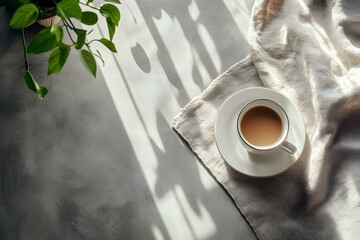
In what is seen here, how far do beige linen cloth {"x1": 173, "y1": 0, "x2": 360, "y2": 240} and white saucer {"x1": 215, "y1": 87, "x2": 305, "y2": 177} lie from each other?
1.2 inches

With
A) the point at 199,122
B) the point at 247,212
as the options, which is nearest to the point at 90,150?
the point at 199,122

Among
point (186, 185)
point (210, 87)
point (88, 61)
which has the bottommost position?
point (186, 185)

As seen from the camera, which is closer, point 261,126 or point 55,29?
point 55,29

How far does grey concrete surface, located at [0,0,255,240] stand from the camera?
0.90m

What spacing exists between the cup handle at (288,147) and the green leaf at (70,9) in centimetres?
42

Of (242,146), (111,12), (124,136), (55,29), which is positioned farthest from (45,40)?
(242,146)

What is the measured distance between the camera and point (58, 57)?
723 millimetres

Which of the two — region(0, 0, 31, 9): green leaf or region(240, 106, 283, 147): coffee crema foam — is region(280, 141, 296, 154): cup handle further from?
region(0, 0, 31, 9): green leaf

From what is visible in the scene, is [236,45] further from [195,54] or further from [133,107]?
[133,107]

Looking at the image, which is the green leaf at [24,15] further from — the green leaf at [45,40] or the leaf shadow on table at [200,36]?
the leaf shadow on table at [200,36]

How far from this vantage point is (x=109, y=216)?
90cm

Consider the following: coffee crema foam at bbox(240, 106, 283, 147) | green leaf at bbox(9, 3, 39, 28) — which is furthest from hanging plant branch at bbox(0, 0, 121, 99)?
coffee crema foam at bbox(240, 106, 283, 147)

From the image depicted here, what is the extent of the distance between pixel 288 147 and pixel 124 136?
319 millimetres

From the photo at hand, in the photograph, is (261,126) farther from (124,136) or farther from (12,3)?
(12,3)
